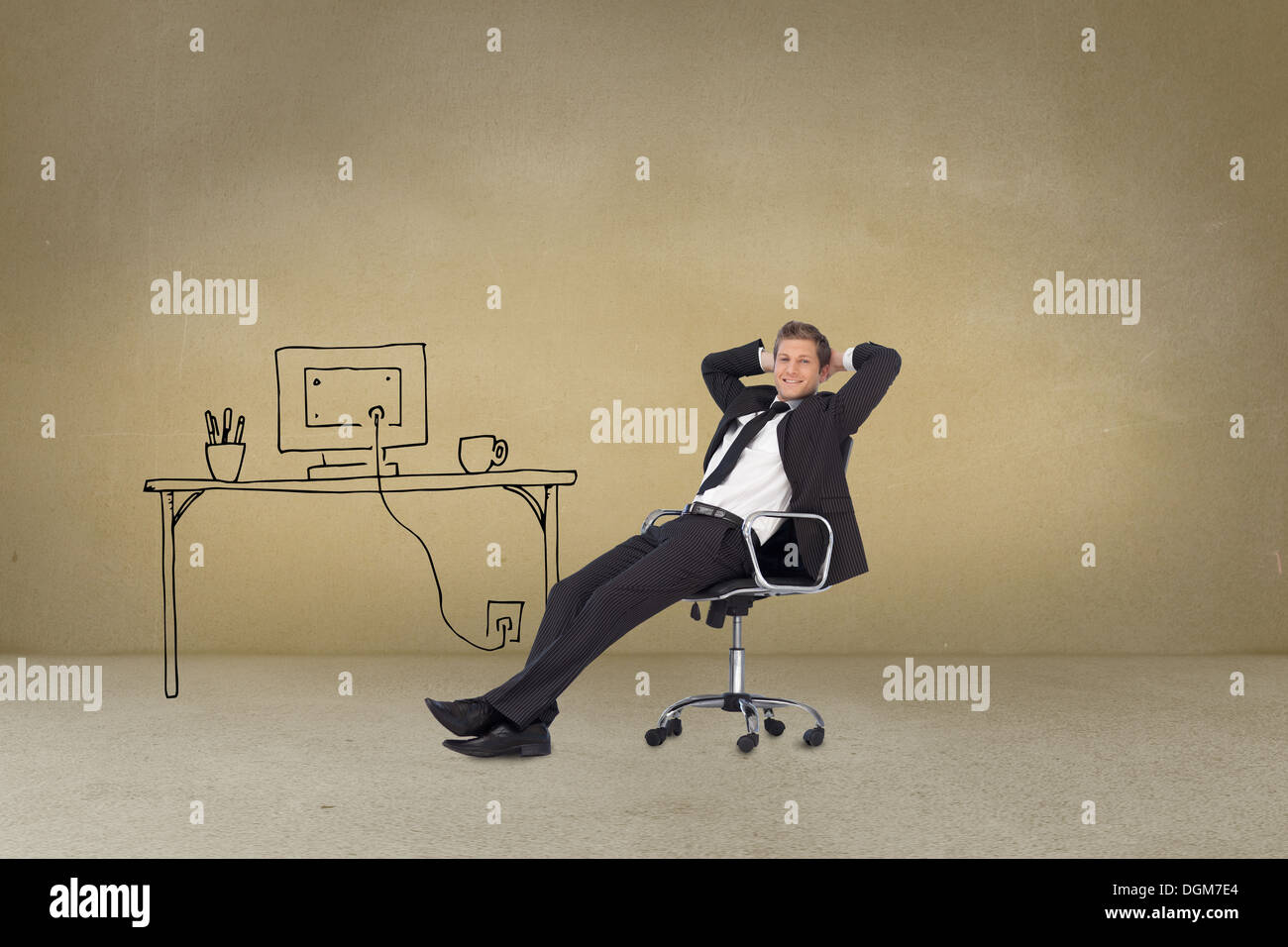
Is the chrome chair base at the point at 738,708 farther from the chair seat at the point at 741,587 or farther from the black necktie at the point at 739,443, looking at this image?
the black necktie at the point at 739,443

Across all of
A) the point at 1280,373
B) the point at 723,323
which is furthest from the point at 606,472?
the point at 1280,373

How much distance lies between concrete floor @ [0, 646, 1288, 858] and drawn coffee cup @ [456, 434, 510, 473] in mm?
977

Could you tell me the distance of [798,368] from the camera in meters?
3.16

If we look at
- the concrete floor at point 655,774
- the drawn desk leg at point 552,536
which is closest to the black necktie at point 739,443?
the concrete floor at point 655,774

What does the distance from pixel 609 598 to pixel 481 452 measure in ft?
6.88

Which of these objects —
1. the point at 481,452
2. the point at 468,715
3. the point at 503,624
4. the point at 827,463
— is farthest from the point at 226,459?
the point at 827,463

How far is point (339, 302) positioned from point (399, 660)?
1.59 meters

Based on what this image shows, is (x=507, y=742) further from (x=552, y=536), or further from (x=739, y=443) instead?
(x=552, y=536)

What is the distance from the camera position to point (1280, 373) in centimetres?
475

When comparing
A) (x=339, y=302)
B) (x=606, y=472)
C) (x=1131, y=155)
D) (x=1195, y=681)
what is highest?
(x=1131, y=155)

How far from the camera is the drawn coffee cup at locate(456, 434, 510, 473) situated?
480 cm

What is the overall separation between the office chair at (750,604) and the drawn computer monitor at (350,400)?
183cm

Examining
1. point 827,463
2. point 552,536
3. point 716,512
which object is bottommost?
point 552,536

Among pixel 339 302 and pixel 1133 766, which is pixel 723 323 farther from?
pixel 1133 766
